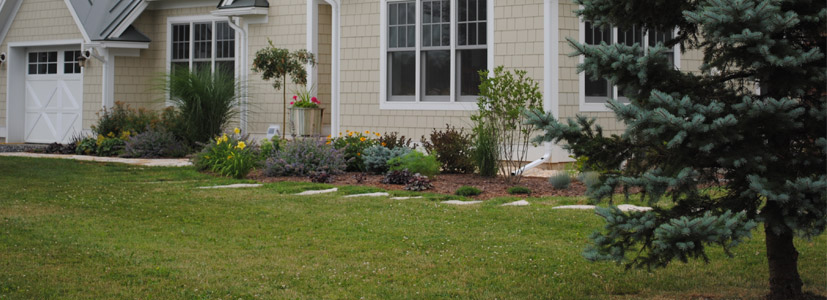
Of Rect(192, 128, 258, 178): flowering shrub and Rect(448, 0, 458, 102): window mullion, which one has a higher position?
Rect(448, 0, 458, 102): window mullion

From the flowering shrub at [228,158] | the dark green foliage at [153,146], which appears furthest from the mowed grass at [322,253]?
the dark green foliage at [153,146]

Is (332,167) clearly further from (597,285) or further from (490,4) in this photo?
(597,285)

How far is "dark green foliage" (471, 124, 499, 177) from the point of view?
38.9 feet

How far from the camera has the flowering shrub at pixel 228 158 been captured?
12.6 metres

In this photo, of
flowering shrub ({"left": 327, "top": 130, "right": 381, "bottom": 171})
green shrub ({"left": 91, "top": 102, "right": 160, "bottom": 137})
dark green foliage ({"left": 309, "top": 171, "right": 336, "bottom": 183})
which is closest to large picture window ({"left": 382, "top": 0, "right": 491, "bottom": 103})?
flowering shrub ({"left": 327, "top": 130, "right": 381, "bottom": 171})

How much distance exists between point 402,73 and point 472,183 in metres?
3.96

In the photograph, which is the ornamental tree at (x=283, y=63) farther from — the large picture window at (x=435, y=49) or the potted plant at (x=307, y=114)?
the large picture window at (x=435, y=49)

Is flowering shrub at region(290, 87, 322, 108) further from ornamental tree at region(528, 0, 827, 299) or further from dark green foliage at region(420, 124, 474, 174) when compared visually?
ornamental tree at region(528, 0, 827, 299)

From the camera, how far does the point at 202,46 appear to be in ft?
61.4

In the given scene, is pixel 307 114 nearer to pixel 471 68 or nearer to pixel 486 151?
pixel 471 68

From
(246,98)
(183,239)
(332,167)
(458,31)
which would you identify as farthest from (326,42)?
(183,239)

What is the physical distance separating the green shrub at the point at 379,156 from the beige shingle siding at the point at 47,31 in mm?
9273

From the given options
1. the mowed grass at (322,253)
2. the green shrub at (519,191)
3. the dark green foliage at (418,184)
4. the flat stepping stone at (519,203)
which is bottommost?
the mowed grass at (322,253)

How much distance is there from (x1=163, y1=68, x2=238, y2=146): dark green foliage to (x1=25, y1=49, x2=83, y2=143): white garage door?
4.28m
